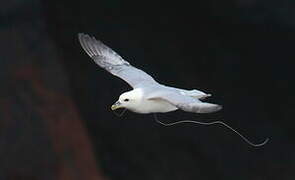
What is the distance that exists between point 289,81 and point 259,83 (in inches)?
10.7

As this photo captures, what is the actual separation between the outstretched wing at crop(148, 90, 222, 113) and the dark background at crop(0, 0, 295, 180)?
2.96 metres

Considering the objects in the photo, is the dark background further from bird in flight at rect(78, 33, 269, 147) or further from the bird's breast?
the bird's breast

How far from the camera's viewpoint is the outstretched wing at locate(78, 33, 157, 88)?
5004 mm

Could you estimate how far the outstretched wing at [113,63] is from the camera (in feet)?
16.4

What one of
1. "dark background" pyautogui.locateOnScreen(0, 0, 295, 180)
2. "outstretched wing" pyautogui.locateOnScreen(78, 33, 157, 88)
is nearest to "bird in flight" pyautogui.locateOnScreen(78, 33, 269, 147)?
"outstretched wing" pyautogui.locateOnScreen(78, 33, 157, 88)

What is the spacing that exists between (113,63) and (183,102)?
1.12 meters

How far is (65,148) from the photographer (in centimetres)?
730

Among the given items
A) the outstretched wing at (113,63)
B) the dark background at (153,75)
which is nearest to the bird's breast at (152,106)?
the outstretched wing at (113,63)

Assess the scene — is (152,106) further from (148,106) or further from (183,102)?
(183,102)

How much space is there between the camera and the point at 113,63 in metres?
5.35

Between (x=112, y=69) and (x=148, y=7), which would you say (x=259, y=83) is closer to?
(x=148, y=7)

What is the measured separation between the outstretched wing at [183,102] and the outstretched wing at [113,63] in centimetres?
48

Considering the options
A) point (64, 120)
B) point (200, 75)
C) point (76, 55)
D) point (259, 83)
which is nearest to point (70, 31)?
point (76, 55)

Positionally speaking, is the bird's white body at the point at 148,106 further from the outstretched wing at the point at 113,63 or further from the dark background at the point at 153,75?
the dark background at the point at 153,75
